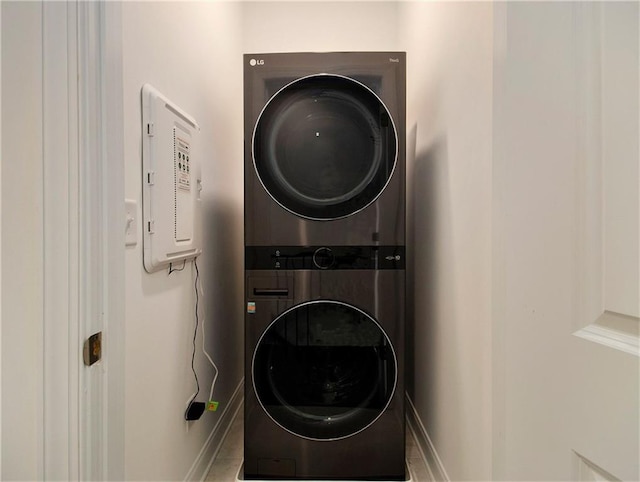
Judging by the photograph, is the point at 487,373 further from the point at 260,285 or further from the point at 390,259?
the point at 260,285

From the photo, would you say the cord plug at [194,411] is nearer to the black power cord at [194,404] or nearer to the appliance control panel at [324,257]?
the black power cord at [194,404]

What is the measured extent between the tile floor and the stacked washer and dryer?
11cm

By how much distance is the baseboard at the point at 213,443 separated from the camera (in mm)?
1331

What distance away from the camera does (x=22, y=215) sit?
0.53 m

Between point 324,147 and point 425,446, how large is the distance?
1364 mm

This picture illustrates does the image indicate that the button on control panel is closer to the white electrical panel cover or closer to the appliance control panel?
the appliance control panel

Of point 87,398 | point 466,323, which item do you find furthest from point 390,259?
point 87,398

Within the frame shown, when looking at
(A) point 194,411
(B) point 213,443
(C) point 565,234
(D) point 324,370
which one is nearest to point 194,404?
(A) point 194,411

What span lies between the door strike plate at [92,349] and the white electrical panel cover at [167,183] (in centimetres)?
40

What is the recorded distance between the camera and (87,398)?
568mm

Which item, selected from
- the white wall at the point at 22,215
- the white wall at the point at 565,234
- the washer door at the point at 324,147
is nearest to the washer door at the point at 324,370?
the washer door at the point at 324,147

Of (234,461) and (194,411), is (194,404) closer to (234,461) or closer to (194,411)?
(194,411)

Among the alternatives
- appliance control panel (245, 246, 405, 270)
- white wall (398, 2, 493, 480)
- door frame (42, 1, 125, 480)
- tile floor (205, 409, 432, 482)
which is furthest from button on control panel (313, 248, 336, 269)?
tile floor (205, 409, 432, 482)

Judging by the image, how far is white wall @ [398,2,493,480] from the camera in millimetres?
969
